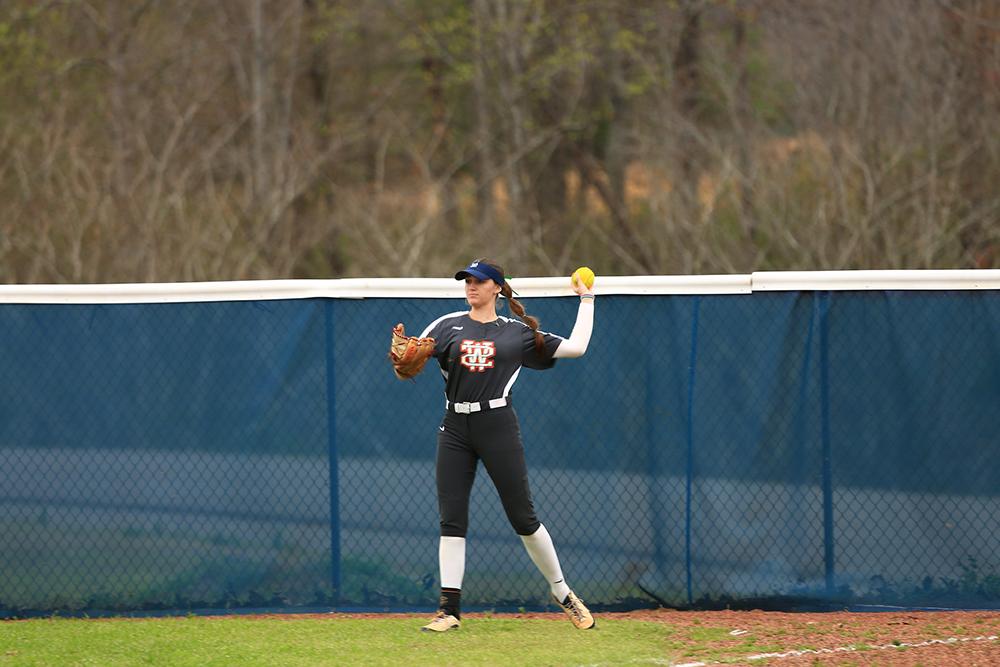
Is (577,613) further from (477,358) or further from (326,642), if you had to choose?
(477,358)

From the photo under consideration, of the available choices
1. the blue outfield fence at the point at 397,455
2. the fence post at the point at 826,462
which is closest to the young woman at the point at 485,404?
the blue outfield fence at the point at 397,455

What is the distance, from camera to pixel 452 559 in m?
6.34

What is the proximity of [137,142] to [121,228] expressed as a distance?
2523 millimetres

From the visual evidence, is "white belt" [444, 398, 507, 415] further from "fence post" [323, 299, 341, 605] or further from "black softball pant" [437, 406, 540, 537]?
"fence post" [323, 299, 341, 605]

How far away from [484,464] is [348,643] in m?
1.10

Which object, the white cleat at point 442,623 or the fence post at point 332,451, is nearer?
the white cleat at point 442,623

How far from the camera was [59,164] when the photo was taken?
1568 cm

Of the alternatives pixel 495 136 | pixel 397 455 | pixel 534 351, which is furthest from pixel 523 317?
pixel 495 136

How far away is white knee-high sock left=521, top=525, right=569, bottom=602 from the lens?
6.34 metres

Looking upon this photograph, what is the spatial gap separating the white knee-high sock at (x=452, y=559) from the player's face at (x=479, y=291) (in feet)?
3.83

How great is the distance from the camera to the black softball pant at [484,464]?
6250 mm

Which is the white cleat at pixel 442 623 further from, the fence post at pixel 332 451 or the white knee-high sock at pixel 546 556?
the fence post at pixel 332 451

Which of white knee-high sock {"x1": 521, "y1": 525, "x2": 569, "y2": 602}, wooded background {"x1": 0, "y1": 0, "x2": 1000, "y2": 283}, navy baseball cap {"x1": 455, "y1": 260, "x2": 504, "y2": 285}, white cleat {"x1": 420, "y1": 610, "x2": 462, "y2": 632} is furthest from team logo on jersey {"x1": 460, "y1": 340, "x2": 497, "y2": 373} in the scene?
wooded background {"x1": 0, "y1": 0, "x2": 1000, "y2": 283}

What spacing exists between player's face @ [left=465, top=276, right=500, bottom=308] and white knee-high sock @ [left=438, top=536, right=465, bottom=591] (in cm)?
117
